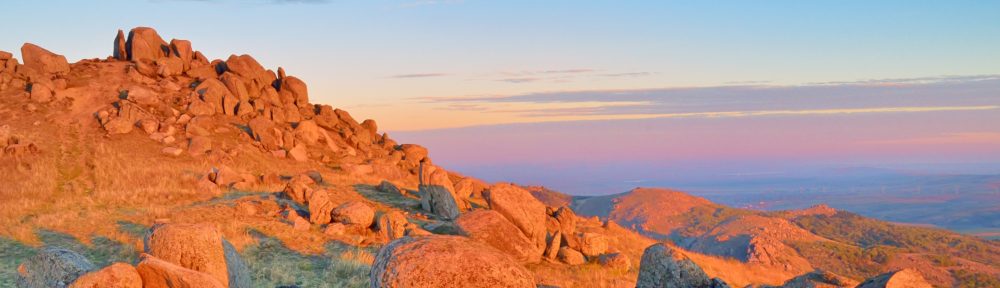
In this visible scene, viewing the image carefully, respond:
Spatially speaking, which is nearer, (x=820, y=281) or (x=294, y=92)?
(x=820, y=281)

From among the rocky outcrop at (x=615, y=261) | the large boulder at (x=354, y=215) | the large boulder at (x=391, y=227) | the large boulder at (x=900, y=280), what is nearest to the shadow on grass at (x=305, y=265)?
the large boulder at (x=391, y=227)

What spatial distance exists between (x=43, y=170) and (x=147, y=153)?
17.9 feet

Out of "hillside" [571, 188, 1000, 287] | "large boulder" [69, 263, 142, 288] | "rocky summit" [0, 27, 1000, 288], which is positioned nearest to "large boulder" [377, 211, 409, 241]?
"rocky summit" [0, 27, 1000, 288]

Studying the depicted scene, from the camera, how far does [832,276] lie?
12547mm

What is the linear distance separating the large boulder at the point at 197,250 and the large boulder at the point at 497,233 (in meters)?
8.09

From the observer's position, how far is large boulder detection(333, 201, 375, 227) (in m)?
26.8

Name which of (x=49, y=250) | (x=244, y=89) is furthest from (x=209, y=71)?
(x=49, y=250)

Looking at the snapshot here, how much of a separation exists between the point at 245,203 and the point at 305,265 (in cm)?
757

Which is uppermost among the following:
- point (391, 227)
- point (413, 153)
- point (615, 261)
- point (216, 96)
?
point (216, 96)

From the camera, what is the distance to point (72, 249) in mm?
22500

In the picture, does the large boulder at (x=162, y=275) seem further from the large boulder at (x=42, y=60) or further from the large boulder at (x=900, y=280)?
the large boulder at (x=42, y=60)

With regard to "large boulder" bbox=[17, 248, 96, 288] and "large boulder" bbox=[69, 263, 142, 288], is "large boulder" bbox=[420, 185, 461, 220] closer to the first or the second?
"large boulder" bbox=[17, 248, 96, 288]

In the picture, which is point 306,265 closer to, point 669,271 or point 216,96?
point 669,271

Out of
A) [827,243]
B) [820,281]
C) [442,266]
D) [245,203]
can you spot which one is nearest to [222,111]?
[245,203]
